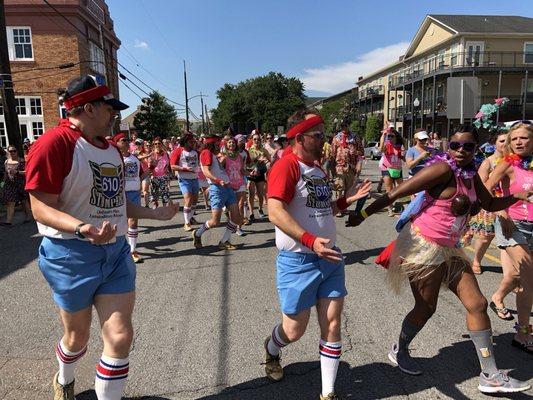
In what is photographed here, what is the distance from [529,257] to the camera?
11.6 ft

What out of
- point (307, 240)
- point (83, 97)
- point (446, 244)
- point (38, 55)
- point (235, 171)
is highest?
point (38, 55)

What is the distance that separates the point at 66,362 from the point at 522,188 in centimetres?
→ 364

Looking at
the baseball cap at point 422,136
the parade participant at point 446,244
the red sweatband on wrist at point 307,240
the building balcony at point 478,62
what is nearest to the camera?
the red sweatband on wrist at point 307,240

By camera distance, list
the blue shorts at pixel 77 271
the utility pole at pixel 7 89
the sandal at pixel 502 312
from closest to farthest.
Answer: the blue shorts at pixel 77 271
the sandal at pixel 502 312
the utility pole at pixel 7 89

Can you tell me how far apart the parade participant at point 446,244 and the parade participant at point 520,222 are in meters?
0.74

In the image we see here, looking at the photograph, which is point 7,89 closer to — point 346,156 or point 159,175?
point 159,175

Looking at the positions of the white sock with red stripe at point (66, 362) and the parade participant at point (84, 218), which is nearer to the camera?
the parade participant at point (84, 218)

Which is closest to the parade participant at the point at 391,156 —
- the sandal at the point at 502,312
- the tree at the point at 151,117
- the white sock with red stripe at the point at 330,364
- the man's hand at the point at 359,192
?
the sandal at the point at 502,312

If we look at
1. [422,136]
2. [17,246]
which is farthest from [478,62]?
[17,246]

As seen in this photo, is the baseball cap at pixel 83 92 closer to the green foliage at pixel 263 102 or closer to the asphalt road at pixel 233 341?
the asphalt road at pixel 233 341

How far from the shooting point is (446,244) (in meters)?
2.95

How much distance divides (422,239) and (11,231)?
29.3 feet

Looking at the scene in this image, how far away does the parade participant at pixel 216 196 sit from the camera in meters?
7.11

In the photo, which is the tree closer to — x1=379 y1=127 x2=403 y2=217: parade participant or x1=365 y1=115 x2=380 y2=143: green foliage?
x1=365 y1=115 x2=380 y2=143: green foliage
